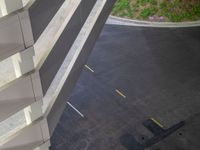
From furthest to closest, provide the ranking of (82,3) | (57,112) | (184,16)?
(184,16), (82,3), (57,112)

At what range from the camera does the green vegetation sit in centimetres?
3603

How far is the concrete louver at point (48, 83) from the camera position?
7.36 metres

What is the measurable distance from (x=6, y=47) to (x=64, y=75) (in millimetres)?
3840

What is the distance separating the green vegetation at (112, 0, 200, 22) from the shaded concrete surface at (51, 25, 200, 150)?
2019mm

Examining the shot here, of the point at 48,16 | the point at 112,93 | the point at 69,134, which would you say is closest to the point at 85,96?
the point at 112,93

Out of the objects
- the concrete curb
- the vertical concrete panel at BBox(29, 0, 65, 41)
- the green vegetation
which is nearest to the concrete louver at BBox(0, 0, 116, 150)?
the vertical concrete panel at BBox(29, 0, 65, 41)

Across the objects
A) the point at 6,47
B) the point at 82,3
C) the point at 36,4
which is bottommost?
the point at 82,3

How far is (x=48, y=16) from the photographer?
7570 mm

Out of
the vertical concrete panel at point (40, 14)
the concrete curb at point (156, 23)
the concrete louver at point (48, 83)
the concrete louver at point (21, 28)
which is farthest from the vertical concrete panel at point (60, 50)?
the concrete curb at point (156, 23)

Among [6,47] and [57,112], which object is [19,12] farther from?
[57,112]

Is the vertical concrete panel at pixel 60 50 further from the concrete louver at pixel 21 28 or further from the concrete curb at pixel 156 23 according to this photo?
the concrete curb at pixel 156 23

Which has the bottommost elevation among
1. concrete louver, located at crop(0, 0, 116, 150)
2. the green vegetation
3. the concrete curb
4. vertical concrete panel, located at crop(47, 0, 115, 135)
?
the concrete curb

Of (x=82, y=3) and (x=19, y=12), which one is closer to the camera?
(x=19, y=12)

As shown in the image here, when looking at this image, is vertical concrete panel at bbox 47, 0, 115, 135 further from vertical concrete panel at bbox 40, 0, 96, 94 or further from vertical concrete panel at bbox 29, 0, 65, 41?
vertical concrete panel at bbox 29, 0, 65, 41
